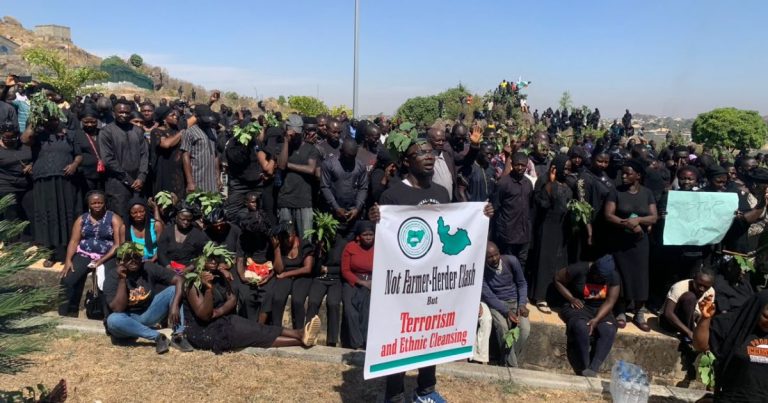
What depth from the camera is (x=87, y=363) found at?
5070 mm

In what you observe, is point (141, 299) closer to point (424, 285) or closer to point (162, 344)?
point (162, 344)

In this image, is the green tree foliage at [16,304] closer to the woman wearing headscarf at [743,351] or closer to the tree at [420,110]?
the woman wearing headscarf at [743,351]

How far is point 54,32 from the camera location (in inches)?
2734

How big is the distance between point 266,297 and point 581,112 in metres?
21.8

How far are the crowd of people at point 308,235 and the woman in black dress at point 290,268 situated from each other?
17 mm

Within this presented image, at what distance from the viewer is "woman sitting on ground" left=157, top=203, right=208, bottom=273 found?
245 inches

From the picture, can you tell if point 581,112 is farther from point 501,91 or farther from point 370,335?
point 370,335

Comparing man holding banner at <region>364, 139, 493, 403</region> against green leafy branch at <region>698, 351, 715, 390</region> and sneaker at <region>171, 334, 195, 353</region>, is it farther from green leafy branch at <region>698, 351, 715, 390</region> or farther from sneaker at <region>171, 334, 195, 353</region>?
green leafy branch at <region>698, 351, 715, 390</region>

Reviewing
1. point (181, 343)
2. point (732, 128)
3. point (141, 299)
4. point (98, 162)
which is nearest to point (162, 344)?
point (181, 343)

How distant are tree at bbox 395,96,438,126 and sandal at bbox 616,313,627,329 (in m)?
28.4

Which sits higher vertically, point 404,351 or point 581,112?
point 581,112

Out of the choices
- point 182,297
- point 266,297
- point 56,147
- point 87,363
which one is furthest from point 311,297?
point 56,147

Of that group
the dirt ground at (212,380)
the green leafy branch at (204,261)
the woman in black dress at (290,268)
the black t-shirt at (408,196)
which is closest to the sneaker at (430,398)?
the dirt ground at (212,380)

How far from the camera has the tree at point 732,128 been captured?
44312 millimetres
